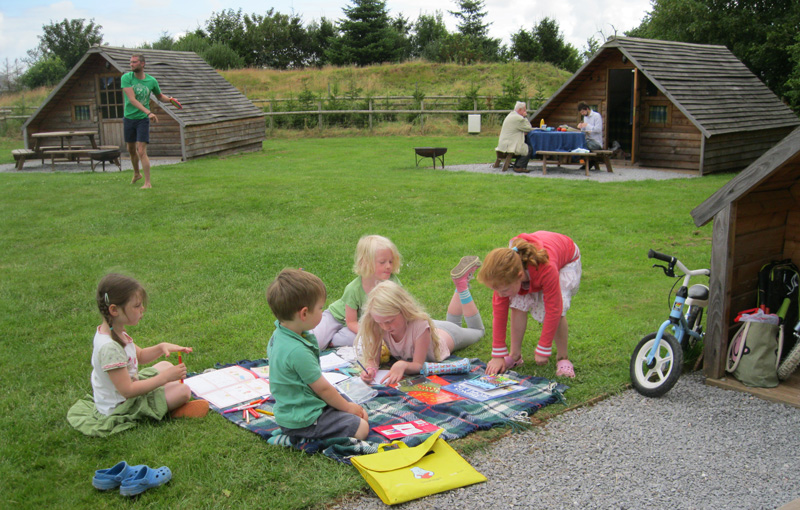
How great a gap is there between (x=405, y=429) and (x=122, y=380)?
1746 mm

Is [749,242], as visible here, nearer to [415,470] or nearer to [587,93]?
[415,470]

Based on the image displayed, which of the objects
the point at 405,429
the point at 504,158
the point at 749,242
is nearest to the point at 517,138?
the point at 504,158

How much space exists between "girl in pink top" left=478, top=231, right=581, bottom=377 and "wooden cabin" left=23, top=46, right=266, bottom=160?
1571cm

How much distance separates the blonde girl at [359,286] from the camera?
5.36 m

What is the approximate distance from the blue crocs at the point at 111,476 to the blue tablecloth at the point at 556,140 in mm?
14378

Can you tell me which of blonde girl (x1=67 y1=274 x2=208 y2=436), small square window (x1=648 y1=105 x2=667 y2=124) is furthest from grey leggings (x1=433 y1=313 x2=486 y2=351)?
small square window (x1=648 y1=105 x2=667 y2=124)

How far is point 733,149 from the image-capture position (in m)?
16.7

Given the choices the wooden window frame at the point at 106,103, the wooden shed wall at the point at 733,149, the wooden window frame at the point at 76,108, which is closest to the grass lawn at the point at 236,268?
the wooden shed wall at the point at 733,149

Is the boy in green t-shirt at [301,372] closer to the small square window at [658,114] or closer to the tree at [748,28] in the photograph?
the small square window at [658,114]

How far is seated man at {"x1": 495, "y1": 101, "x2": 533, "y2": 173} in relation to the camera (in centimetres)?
1630

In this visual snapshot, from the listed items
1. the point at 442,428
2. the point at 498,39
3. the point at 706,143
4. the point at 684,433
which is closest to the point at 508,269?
the point at 442,428

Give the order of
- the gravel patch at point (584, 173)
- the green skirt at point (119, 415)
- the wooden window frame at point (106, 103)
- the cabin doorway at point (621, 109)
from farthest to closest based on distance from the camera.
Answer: the wooden window frame at point (106, 103) < the cabin doorway at point (621, 109) < the gravel patch at point (584, 173) < the green skirt at point (119, 415)

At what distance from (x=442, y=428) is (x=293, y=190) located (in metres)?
9.61

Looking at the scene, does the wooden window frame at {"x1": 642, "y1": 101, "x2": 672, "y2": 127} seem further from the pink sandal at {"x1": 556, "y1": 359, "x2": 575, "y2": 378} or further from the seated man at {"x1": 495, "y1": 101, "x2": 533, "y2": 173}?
the pink sandal at {"x1": 556, "y1": 359, "x2": 575, "y2": 378}
